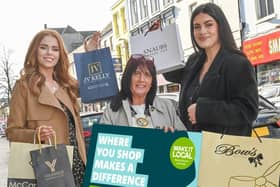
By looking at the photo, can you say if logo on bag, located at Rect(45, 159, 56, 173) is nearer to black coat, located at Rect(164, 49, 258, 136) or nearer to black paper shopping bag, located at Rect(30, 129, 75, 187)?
black paper shopping bag, located at Rect(30, 129, 75, 187)

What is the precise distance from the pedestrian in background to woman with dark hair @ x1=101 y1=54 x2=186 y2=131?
30 cm

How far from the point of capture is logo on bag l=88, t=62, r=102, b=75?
3.22 metres

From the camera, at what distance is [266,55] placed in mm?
15609

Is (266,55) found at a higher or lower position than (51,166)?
higher

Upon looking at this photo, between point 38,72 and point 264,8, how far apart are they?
548 inches

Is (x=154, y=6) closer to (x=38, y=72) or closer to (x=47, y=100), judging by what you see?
(x=38, y=72)

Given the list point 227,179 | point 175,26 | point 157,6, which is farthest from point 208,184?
point 157,6

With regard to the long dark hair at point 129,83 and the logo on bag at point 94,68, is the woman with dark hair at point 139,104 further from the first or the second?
the logo on bag at point 94,68

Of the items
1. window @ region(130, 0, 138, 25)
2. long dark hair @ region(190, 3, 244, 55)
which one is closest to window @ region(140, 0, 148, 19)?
window @ region(130, 0, 138, 25)

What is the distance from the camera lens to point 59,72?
3008mm

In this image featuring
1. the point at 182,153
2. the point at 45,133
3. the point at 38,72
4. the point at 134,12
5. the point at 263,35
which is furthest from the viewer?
the point at 134,12

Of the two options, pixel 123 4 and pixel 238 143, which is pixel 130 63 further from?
pixel 123 4

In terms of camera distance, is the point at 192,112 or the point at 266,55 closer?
the point at 192,112

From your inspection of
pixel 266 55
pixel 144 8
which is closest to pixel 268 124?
pixel 266 55
